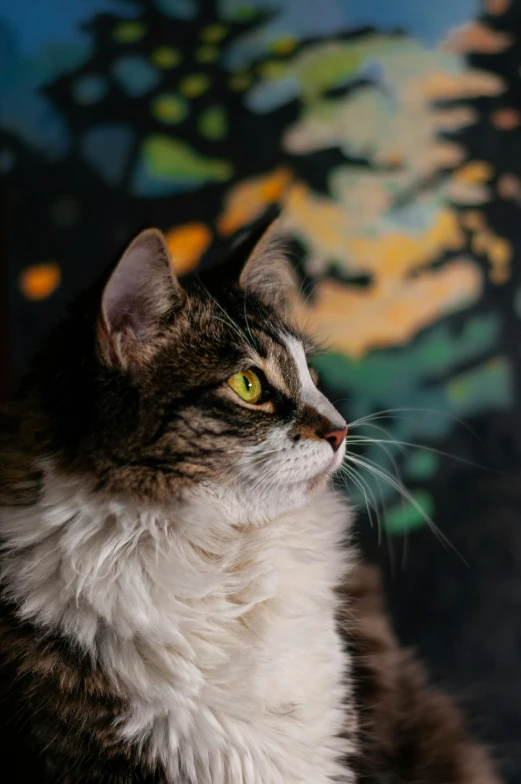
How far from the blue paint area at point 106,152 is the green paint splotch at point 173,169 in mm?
36

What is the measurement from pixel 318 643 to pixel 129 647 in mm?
262

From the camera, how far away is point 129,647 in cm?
83

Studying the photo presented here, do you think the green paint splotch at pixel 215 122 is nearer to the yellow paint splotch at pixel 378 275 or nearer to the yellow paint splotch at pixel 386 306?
the yellow paint splotch at pixel 378 275

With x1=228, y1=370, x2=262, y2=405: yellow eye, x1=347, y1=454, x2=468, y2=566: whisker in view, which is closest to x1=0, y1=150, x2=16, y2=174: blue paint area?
x1=228, y1=370, x2=262, y2=405: yellow eye

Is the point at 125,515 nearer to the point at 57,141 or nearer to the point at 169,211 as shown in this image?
the point at 169,211

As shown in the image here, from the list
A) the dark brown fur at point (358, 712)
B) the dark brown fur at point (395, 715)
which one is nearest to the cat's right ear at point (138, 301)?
the dark brown fur at point (358, 712)

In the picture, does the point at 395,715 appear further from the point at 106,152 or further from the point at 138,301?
the point at 106,152

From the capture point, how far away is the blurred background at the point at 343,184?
54.6 inches

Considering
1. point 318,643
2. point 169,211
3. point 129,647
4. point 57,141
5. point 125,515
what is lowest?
point 318,643

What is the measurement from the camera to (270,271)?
3.97ft

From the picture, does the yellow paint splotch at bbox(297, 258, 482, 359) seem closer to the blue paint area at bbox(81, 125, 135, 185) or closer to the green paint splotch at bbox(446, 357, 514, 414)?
the green paint splotch at bbox(446, 357, 514, 414)

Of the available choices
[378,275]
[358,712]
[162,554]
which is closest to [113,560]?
[162,554]

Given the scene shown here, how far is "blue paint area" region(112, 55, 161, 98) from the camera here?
1.42m

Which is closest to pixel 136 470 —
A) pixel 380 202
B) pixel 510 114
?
pixel 380 202
